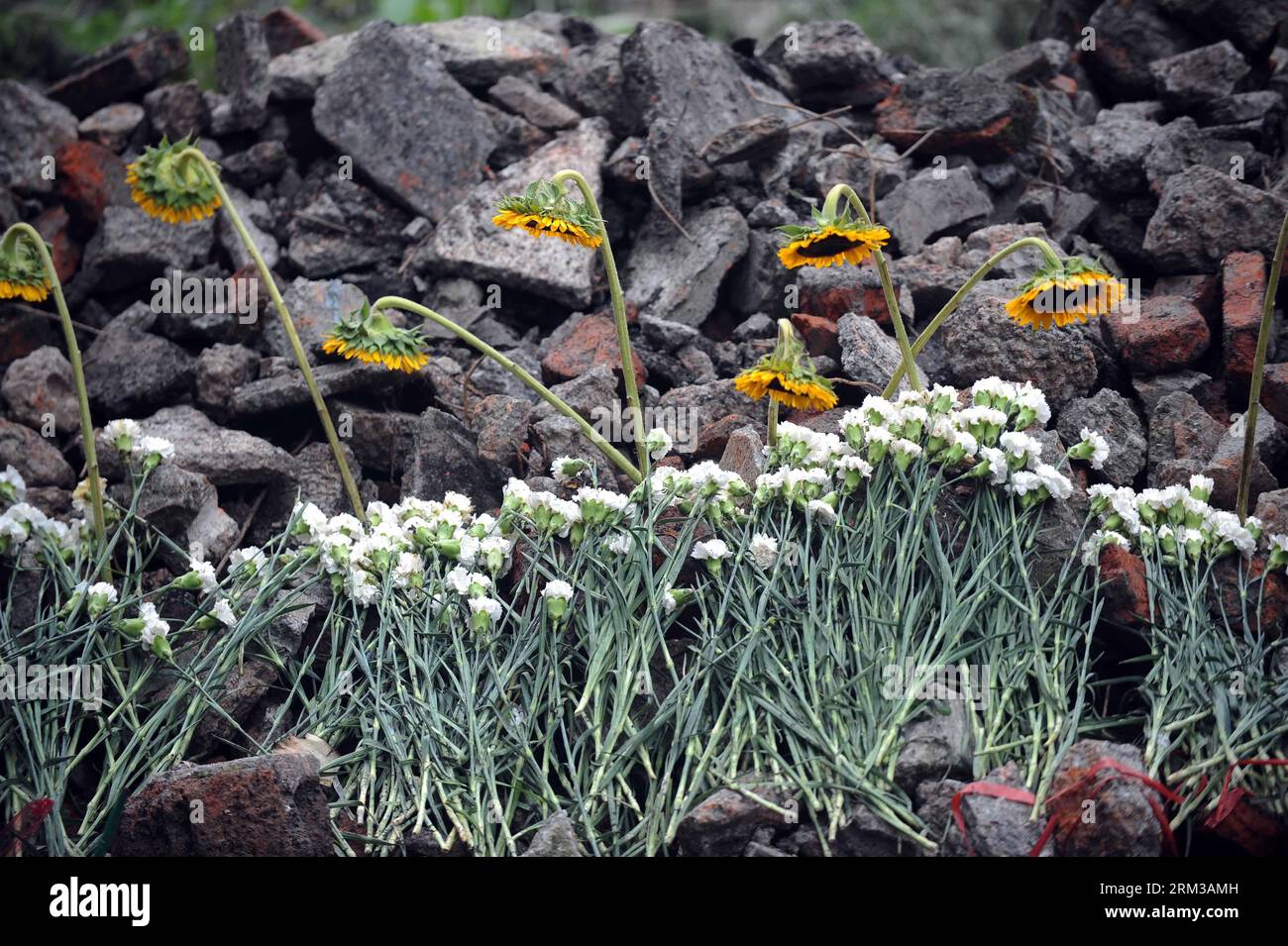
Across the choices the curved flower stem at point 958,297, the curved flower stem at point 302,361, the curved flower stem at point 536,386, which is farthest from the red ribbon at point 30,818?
the curved flower stem at point 958,297

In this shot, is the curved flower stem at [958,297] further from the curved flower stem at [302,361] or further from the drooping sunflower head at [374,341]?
the curved flower stem at [302,361]

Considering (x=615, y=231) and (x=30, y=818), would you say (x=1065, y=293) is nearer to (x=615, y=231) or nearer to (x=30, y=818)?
(x=615, y=231)

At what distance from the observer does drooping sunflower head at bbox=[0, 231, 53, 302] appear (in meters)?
2.67

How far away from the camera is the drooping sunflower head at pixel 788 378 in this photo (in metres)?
2.54

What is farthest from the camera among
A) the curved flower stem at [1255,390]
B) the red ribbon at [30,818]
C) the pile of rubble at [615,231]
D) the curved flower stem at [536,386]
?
the pile of rubble at [615,231]

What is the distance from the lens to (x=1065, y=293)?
267 centimetres

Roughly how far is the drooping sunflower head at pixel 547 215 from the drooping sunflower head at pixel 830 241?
43 cm

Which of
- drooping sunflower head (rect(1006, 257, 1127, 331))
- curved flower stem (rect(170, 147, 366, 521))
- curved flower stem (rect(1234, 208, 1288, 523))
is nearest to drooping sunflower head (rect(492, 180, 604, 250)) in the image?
curved flower stem (rect(170, 147, 366, 521))

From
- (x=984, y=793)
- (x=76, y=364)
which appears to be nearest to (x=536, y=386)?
(x=76, y=364)

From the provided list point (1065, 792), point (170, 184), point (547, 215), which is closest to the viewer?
point (1065, 792)

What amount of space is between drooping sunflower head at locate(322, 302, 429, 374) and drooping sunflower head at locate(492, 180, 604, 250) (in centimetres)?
39

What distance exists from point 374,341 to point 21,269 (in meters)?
0.81
